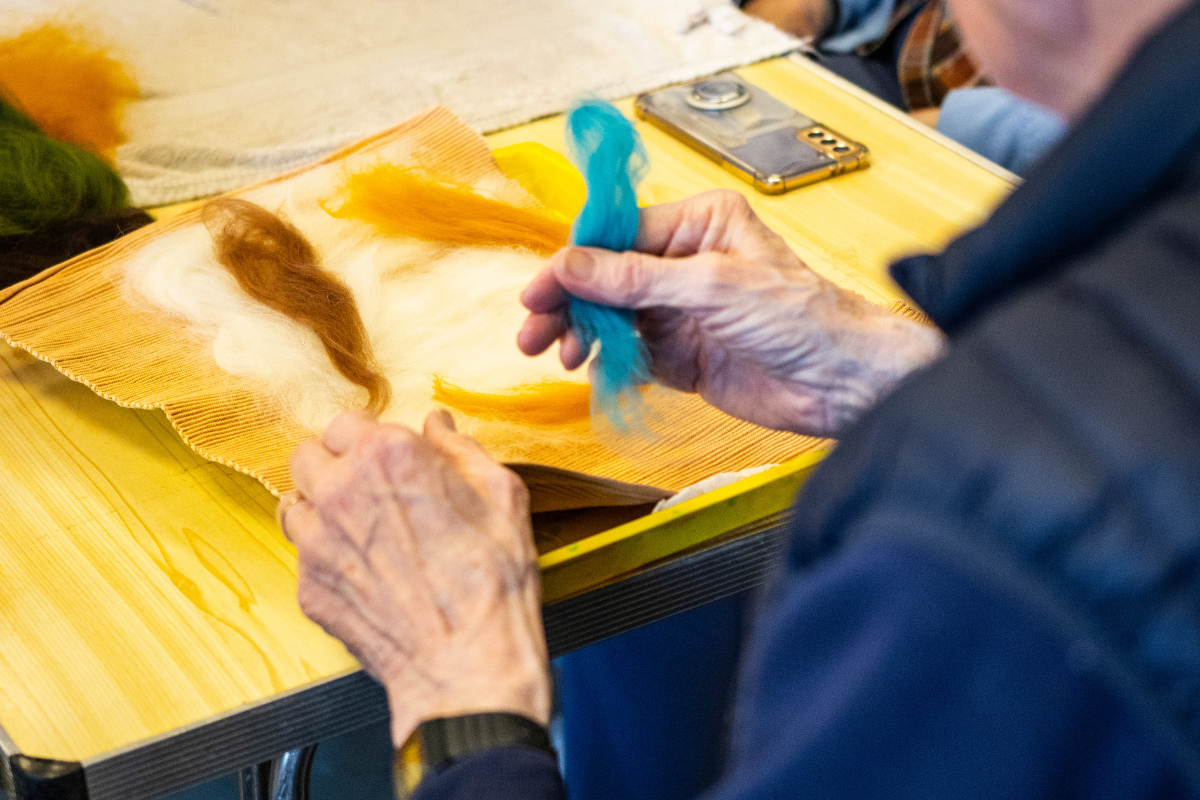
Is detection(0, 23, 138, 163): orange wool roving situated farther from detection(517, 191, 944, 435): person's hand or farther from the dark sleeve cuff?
the dark sleeve cuff

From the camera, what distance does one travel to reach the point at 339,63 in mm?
1604

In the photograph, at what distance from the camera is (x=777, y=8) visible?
1.94 meters

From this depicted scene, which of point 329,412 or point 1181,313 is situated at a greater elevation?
point 1181,313

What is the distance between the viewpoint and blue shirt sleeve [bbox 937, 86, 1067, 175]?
1.55 metres

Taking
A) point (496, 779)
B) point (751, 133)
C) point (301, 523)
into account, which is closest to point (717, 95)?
point (751, 133)

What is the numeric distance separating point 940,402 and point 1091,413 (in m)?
0.04

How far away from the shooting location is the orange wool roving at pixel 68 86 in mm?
1316

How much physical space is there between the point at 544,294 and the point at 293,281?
0.33 meters

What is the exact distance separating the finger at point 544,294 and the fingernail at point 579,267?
0.08 feet

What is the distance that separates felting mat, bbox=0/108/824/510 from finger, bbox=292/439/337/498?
81mm

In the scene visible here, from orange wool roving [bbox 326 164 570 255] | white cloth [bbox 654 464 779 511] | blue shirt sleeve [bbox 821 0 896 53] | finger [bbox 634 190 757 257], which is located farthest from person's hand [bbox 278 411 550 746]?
blue shirt sleeve [bbox 821 0 896 53]

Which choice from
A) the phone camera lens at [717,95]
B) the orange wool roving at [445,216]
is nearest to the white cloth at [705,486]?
the orange wool roving at [445,216]

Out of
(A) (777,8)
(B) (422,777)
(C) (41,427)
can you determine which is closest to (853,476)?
(B) (422,777)

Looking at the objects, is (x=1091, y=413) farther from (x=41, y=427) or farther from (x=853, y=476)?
(x=41, y=427)
